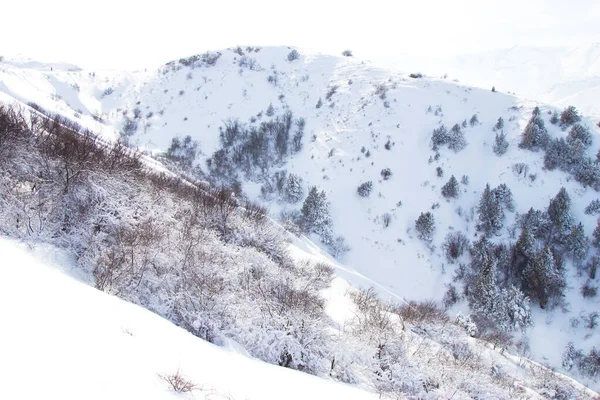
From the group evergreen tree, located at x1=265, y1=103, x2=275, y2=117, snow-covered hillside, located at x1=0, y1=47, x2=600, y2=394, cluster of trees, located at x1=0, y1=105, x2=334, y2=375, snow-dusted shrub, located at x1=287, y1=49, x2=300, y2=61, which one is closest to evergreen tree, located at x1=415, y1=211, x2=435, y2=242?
snow-covered hillside, located at x1=0, y1=47, x2=600, y2=394

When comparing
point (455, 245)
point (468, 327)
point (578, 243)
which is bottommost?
point (468, 327)

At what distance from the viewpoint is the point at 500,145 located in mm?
36906

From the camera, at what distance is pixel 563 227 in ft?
97.3

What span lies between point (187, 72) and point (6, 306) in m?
61.9

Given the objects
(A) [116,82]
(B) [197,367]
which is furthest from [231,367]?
(A) [116,82]

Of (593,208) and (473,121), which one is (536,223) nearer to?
(593,208)

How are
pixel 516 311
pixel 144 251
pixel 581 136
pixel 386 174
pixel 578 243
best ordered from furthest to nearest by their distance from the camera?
pixel 386 174, pixel 581 136, pixel 578 243, pixel 516 311, pixel 144 251

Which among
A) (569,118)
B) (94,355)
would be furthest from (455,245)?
(94,355)

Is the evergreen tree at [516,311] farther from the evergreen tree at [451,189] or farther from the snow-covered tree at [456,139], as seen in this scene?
the snow-covered tree at [456,139]

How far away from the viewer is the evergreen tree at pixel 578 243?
2875 cm

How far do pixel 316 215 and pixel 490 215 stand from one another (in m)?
17.2

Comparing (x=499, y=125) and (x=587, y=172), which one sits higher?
(x=499, y=125)

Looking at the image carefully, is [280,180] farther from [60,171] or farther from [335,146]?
[60,171]

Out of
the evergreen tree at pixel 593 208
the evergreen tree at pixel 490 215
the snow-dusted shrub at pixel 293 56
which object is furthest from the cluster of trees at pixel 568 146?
the snow-dusted shrub at pixel 293 56
